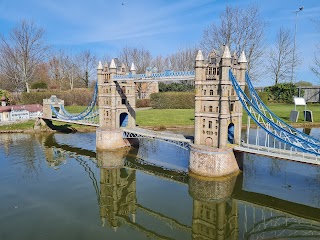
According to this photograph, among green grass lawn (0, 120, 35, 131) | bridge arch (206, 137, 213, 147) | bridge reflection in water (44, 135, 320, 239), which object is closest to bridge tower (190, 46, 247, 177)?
bridge arch (206, 137, 213, 147)

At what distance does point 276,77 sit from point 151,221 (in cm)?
6774

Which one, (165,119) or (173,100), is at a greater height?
(173,100)

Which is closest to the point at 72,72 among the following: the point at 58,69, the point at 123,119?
the point at 58,69

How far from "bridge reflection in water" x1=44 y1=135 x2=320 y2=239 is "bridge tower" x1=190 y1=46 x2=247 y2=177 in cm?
138

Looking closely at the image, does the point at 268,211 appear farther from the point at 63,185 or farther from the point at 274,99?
the point at 274,99

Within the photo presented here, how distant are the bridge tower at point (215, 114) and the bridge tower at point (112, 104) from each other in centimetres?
1166

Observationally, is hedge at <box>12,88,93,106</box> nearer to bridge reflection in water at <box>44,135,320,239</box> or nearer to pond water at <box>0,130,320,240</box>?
pond water at <box>0,130,320,240</box>

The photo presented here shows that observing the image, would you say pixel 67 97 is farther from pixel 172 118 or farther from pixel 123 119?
pixel 123 119

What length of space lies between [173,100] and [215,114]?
4619 cm

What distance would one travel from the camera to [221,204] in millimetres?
19406

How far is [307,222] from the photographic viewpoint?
16812 mm

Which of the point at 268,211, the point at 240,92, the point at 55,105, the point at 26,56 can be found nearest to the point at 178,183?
the point at 268,211

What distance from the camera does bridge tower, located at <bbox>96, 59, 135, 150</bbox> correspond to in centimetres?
3234

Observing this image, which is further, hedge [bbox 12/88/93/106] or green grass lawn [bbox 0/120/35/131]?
hedge [bbox 12/88/93/106]
